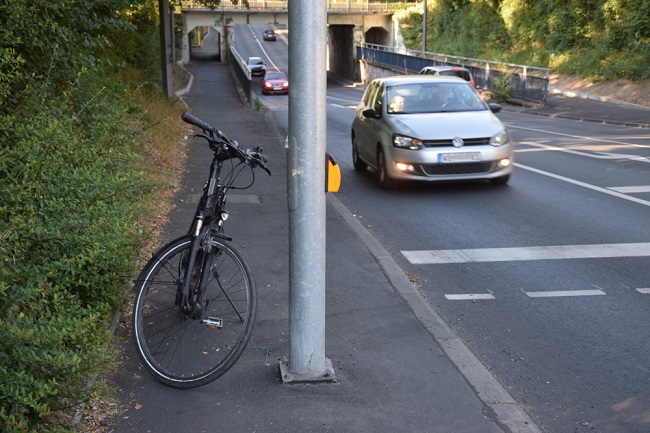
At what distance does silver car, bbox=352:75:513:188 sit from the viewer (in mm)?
12867

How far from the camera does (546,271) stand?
8117 millimetres

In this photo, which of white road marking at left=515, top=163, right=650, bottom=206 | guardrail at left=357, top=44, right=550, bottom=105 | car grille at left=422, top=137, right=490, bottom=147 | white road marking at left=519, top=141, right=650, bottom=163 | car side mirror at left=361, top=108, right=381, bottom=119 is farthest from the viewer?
guardrail at left=357, top=44, right=550, bottom=105

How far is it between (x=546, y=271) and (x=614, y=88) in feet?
103

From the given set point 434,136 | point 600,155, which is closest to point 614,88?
point 600,155

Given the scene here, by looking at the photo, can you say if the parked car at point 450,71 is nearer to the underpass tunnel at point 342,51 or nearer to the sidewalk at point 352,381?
the sidewalk at point 352,381

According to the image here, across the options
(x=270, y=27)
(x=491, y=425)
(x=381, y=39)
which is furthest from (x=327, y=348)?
(x=270, y=27)

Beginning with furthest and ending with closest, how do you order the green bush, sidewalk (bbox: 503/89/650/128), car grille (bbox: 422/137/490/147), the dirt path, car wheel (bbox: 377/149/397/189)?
the dirt path
sidewalk (bbox: 503/89/650/128)
car wheel (bbox: 377/149/397/189)
car grille (bbox: 422/137/490/147)
the green bush

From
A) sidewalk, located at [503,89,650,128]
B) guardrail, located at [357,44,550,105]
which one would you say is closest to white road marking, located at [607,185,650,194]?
sidewalk, located at [503,89,650,128]

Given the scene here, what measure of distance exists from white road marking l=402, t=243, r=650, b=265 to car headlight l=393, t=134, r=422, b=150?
406 cm

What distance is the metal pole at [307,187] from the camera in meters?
4.68

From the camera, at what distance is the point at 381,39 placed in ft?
294

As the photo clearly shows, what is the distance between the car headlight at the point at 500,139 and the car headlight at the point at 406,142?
1161 millimetres

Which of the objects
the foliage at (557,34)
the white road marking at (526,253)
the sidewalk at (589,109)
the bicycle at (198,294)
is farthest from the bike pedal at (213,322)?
the foliage at (557,34)

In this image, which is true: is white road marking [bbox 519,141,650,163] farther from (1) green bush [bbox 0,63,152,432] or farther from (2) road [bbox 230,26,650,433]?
(1) green bush [bbox 0,63,152,432]
